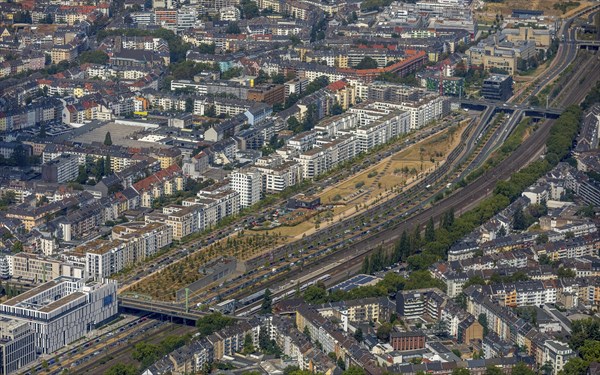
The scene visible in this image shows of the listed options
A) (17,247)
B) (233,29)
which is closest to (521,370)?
(17,247)

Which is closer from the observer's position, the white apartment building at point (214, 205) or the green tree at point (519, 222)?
the green tree at point (519, 222)

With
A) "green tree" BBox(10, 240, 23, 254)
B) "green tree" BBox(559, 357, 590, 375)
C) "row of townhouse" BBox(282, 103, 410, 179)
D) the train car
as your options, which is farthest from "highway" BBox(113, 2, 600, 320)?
"green tree" BBox(559, 357, 590, 375)

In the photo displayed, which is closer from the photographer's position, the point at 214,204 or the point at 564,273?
the point at 564,273

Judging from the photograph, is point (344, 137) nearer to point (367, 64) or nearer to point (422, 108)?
A: point (422, 108)

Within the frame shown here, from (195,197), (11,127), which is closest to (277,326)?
(195,197)

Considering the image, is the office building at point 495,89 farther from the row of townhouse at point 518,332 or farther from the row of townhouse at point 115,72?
the row of townhouse at point 518,332

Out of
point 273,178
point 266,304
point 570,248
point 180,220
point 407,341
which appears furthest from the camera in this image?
point 273,178

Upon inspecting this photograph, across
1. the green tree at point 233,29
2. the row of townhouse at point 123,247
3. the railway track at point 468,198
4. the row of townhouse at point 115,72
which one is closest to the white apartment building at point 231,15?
the green tree at point 233,29
